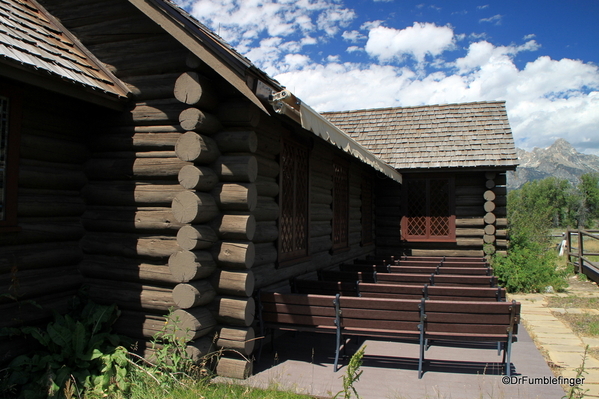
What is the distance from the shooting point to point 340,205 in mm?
9469

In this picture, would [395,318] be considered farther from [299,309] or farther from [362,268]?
[362,268]

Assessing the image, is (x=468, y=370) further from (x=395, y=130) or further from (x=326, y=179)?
(x=395, y=130)

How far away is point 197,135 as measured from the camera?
463cm

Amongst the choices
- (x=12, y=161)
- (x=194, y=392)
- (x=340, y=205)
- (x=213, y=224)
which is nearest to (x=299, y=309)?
(x=213, y=224)

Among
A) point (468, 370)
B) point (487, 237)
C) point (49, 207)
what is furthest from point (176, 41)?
point (487, 237)

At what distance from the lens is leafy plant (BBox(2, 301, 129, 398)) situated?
13.3 feet

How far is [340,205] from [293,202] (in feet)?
9.42

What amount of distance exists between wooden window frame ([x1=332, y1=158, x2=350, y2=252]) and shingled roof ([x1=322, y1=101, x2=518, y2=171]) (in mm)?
3105

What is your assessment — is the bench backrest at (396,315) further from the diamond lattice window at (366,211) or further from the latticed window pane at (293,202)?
the diamond lattice window at (366,211)

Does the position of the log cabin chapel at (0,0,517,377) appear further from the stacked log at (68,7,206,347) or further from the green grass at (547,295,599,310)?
the green grass at (547,295,599,310)

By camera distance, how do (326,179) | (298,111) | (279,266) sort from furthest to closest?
(326,179) → (279,266) → (298,111)

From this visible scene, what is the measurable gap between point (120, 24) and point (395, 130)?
33.7ft

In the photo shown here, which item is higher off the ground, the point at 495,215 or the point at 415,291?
the point at 495,215

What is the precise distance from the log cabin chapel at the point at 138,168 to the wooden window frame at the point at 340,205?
2960mm
